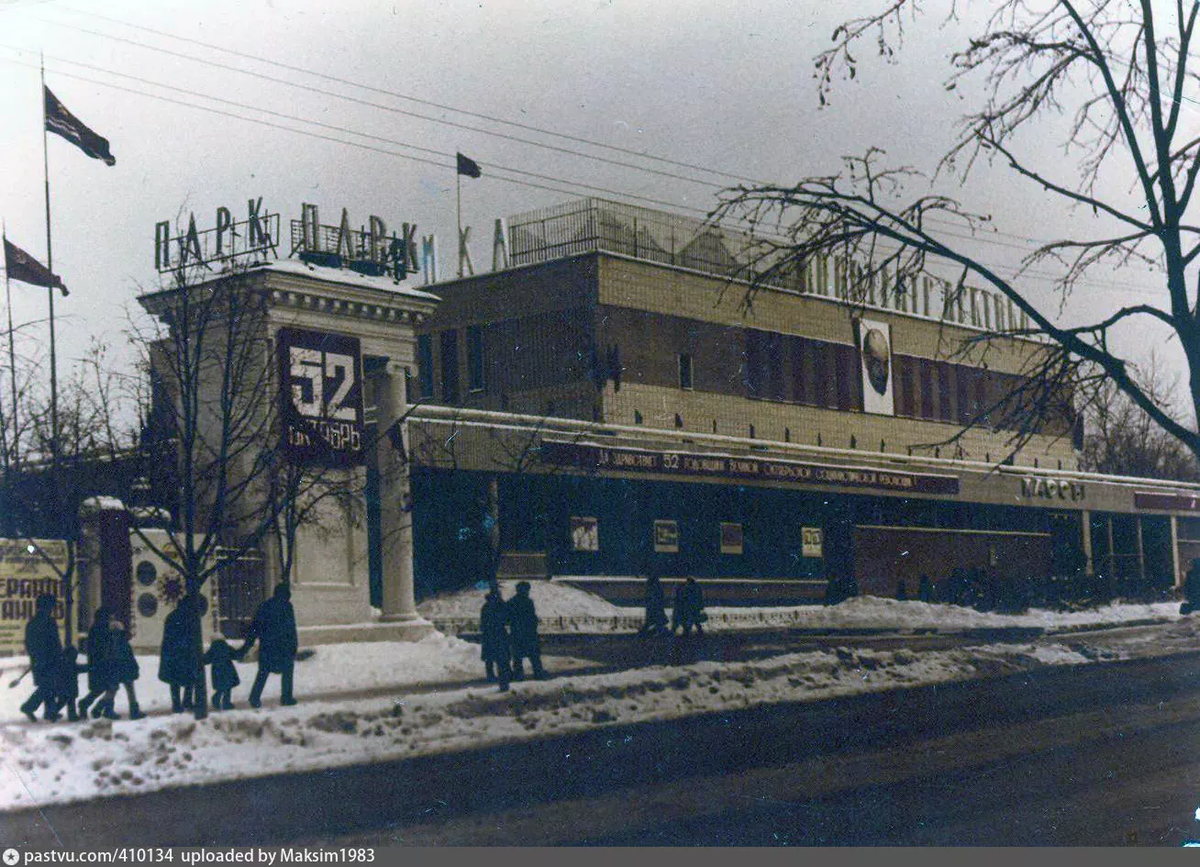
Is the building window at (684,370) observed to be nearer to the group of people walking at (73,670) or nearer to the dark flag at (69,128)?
the dark flag at (69,128)

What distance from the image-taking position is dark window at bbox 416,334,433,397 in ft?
94.9

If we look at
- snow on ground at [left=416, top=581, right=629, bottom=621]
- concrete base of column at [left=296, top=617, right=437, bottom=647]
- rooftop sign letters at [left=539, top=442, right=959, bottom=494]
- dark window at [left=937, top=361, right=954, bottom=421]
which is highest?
dark window at [left=937, top=361, right=954, bottom=421]

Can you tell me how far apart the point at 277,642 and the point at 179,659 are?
1.23 meters

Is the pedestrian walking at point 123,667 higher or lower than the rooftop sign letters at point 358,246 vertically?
lower

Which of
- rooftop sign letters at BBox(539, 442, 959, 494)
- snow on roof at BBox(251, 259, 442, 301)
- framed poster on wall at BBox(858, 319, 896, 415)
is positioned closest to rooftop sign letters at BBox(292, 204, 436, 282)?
snow on roof at BBox(251, 259, 442, 301)

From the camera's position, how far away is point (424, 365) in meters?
29.4

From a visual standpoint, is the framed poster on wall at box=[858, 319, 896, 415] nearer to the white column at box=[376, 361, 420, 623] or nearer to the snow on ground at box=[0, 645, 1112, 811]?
the snow on ground at box=[0, 645, 1112, 811]

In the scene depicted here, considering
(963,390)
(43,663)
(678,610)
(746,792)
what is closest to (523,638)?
(678,610)

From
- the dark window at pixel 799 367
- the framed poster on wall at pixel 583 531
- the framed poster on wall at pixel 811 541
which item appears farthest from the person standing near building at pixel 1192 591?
the framed poster on wall at pixel 583 531

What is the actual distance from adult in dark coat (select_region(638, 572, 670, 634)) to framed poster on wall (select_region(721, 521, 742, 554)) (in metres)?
3.54

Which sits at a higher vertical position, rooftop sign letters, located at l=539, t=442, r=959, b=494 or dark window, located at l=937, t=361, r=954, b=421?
dark window, located at l=937, t=361, r=954, b=421

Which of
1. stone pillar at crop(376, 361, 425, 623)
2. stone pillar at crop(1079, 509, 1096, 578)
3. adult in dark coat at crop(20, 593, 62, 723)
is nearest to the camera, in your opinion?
adult in dark coat at crop(20, 593, 62, 723)

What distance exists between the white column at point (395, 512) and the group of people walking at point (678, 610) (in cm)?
430

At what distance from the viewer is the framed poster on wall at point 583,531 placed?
27734mm
